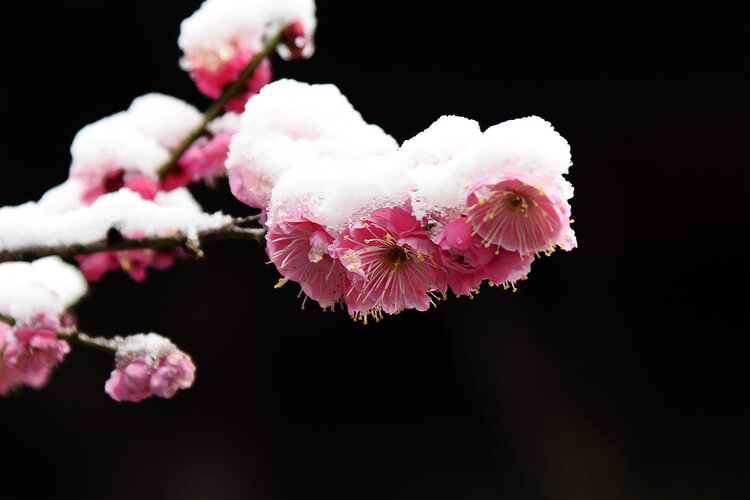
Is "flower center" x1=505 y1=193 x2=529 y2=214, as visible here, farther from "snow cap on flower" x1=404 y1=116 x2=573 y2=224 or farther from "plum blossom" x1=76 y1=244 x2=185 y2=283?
"plum blossom" x1=76 y1=244 x2=185 y2=283

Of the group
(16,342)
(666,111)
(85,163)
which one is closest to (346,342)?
(666,111)

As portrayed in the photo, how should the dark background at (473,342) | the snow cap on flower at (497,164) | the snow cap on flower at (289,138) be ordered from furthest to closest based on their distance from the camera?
the dark background at (473,342)
the snow cap on flower at (289,138)
the snow cap on flower at (497,164)

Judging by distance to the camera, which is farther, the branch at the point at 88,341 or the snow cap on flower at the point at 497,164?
the branch at the point at 88,341

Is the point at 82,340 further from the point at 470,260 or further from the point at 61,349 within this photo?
the point at 470,260

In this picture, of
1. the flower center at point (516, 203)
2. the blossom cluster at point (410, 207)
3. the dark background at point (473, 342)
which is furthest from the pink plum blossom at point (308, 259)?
the dark background at point (473, 342)

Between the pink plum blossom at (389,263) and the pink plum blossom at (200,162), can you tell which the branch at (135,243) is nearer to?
the pink plum blossom at (389,263)

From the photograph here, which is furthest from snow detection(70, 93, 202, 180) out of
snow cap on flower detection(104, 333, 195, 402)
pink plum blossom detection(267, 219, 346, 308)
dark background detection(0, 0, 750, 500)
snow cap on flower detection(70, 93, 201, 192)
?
dark background detection(0, 0, 750, 500)

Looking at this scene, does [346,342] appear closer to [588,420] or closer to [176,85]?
[588,420]
